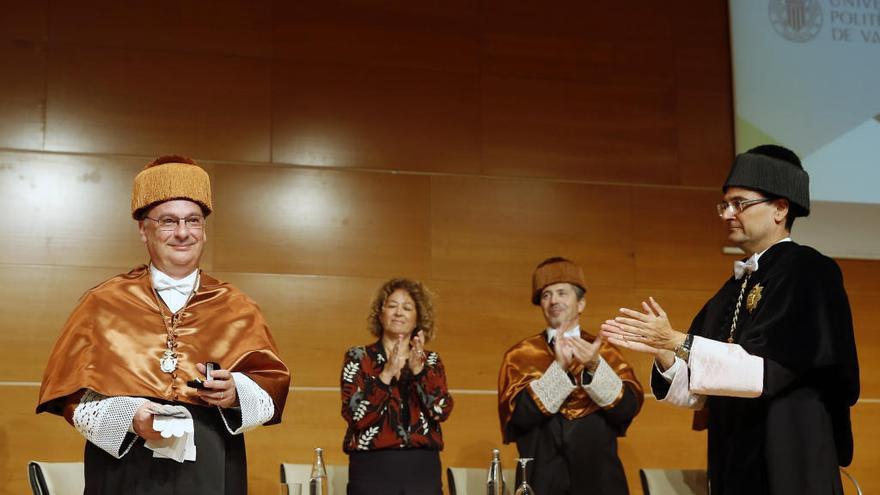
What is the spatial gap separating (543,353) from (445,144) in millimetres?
1693

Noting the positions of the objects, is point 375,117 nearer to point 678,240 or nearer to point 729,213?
point 678,240

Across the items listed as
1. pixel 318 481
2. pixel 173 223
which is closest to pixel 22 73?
pixel 173 223

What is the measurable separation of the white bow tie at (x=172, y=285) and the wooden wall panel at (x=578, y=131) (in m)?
3.05

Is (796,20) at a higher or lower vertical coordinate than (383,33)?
higher

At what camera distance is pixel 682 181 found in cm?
624

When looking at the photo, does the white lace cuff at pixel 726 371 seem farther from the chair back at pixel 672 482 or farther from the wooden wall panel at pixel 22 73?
the wooden wall panel at pixel 22 73

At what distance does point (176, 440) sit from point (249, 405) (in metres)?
0.21

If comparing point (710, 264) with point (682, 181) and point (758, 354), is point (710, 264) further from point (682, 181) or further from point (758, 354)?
point (758, 354)

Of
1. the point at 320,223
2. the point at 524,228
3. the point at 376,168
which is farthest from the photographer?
the point at 524,228

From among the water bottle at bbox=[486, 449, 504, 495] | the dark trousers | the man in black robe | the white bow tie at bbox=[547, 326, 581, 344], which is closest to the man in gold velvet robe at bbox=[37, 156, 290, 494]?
the water bottle at bbox=[486, 449, 504, 495]

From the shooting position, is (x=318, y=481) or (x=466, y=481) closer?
(x=318, y=481)

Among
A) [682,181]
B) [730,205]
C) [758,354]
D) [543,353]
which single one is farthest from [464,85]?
[758,354]

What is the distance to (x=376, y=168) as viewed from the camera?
19.2 ft

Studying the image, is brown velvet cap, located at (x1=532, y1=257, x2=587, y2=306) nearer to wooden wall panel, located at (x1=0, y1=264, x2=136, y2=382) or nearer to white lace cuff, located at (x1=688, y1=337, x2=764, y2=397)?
white lace cuff, located at (x1=688, y1=337, x2=764, y2=397)
